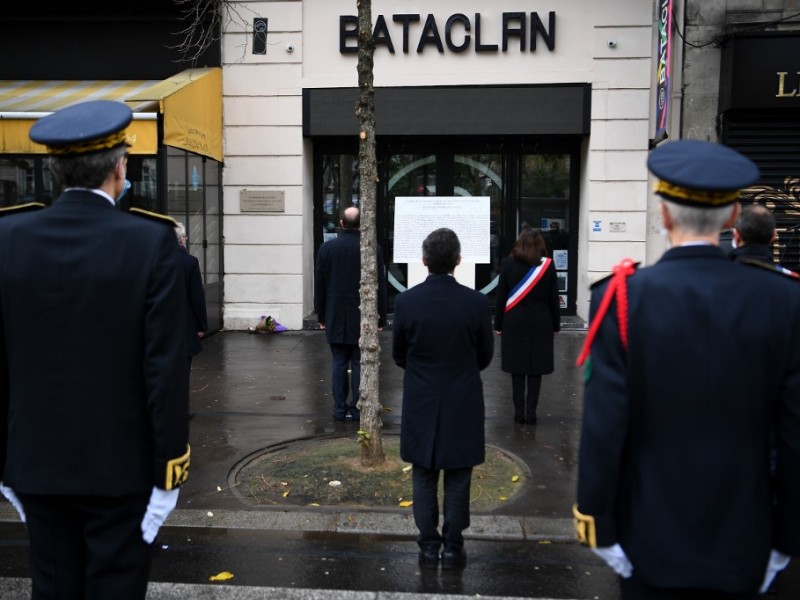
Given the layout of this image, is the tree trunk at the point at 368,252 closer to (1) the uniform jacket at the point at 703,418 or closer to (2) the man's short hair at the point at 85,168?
(2) the man's short hair at the point at 85,168

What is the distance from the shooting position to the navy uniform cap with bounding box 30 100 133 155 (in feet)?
8.22

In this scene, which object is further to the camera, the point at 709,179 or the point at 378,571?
the point at 378,571

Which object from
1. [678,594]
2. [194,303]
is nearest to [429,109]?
[194,303]

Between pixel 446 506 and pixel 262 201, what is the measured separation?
8.76 meters

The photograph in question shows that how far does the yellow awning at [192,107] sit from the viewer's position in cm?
973

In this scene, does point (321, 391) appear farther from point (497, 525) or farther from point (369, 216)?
point (497, 525)

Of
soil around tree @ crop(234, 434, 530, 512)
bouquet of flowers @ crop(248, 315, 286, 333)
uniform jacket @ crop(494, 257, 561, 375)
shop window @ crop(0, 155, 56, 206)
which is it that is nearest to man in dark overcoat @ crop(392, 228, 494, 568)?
soil around tree @ crop(234, 434, 530, 512)

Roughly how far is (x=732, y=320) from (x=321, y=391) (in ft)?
21.3

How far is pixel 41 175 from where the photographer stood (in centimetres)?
1127

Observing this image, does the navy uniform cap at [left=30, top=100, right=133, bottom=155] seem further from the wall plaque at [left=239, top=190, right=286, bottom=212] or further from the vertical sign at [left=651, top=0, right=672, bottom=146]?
the wall plaque at [left=239, top=190, right=286, bottom=212]

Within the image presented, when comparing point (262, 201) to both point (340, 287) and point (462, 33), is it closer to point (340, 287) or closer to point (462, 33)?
point (462, 33)

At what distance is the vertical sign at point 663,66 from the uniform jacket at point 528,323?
4.53m

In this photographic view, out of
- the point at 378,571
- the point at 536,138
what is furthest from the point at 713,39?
the point at 378,571

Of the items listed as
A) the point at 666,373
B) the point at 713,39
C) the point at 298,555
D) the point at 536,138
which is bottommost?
the point at 298,555
